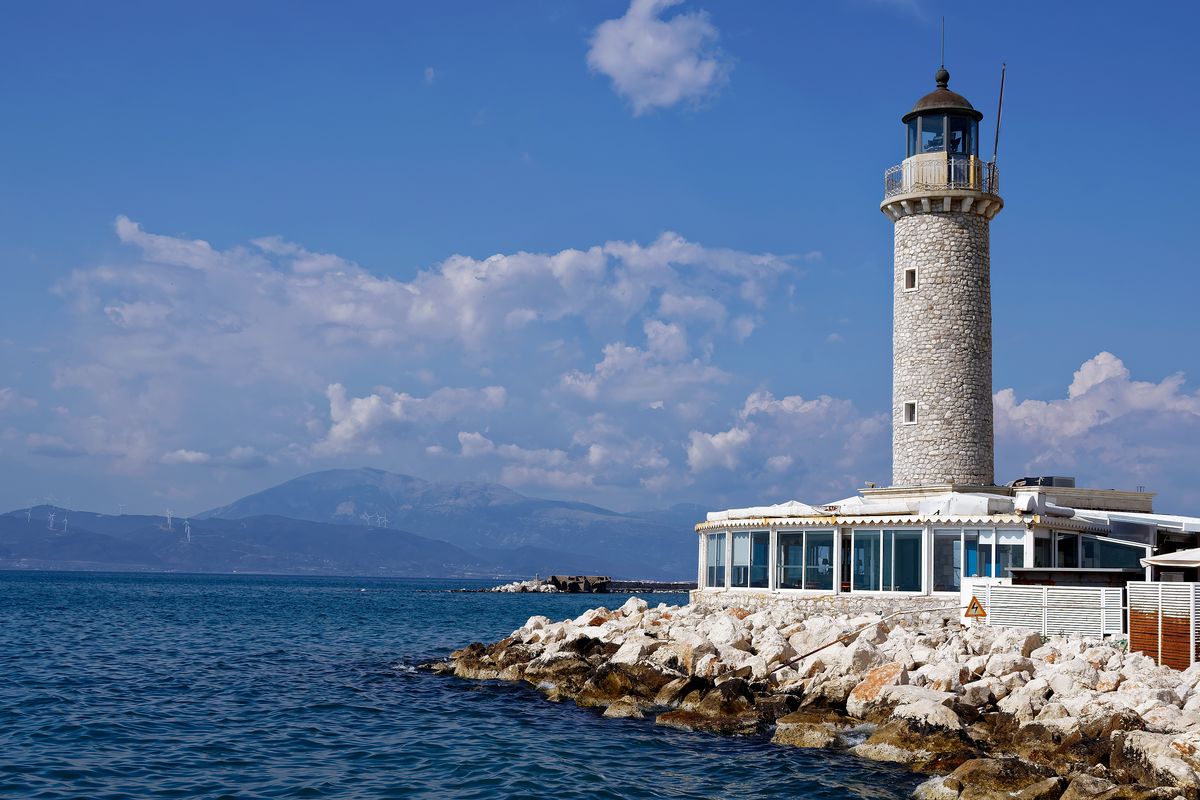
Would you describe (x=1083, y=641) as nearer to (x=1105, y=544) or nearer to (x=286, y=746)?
(x=1105, y=544)

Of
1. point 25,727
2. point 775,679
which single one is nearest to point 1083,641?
point 775,679

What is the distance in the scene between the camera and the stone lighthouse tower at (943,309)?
3325 cm

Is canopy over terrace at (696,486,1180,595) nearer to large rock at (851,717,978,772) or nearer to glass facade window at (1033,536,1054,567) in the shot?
glass facade window at (1033,536,1054,567)

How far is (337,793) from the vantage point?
1572cm

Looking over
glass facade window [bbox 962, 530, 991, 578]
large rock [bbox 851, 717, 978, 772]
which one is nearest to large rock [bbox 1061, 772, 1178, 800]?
large rock [bbox 851, 717, 978, 772]

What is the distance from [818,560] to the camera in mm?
30391

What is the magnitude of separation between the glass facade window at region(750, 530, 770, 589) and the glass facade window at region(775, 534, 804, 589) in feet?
1.51

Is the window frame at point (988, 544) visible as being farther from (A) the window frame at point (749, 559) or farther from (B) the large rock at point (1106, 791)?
(B) the large rock at point (1106, 791)

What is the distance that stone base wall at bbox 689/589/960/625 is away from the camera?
1054 inches

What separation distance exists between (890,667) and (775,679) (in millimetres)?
2733

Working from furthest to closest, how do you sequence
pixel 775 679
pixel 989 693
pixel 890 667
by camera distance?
pixel 775 679, pixel 890 667, pixel 989 693

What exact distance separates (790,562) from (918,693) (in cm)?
1204

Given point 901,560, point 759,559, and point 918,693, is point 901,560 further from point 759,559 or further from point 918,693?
point 918,693

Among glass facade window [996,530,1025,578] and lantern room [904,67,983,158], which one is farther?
lantern room [904,67,983,158]
